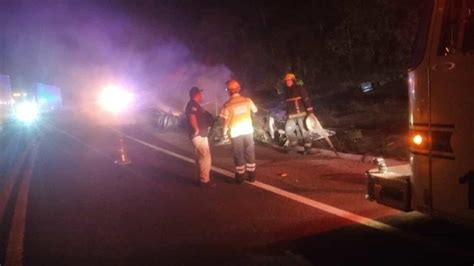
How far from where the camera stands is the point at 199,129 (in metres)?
8.64

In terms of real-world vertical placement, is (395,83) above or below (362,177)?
above

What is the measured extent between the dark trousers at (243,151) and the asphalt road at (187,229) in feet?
1.19

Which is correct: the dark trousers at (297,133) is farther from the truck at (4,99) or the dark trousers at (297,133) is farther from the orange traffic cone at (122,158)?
the truck at (4,99)

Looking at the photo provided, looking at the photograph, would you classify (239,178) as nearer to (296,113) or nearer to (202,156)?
(202,156)

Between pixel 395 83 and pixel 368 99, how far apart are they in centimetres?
222

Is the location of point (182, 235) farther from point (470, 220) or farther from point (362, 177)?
point (362, 177)

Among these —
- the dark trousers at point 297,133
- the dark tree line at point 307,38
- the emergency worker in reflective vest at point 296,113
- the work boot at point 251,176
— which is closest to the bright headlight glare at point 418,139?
the work boot at point 251,176

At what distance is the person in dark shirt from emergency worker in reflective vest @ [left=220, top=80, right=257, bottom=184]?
33 centimetres

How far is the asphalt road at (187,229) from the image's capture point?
5.14m

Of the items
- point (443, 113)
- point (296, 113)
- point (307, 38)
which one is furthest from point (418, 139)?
point (307, 38)

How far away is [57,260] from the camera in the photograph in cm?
546

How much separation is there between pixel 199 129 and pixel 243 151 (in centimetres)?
82

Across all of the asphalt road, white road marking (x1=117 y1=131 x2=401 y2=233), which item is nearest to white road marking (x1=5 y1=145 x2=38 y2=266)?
the asphalt road

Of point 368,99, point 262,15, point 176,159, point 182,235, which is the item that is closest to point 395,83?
point 368,99
